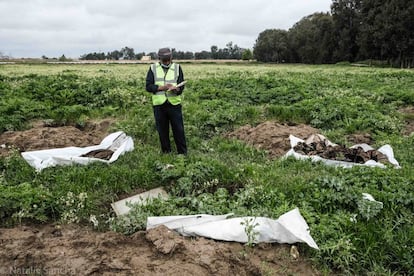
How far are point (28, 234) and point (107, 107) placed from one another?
24.9ft

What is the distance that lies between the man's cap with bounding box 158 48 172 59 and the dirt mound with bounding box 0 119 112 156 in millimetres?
2689

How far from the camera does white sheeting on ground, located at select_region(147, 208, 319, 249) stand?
4027 mm

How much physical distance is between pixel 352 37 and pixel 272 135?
61043mm

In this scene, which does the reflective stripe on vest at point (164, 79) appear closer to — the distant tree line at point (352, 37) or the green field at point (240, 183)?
the green field at point (240, 183)

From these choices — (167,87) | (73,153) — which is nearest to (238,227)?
(167,87)

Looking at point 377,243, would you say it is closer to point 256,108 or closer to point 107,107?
point 256,108

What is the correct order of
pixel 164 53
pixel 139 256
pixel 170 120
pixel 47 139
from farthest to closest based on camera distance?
pixel 47 139 < pixel 170 120 < pixel 164 53 < pixel 139 256

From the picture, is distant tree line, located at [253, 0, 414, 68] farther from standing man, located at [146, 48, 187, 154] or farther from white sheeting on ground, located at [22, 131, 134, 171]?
white sheeting on ground, located at [22, 131, 134, 171]

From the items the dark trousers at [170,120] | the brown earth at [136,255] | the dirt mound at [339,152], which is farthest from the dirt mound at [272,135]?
the brown earth at [136,255]

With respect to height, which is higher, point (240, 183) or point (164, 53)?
point (164, 53)

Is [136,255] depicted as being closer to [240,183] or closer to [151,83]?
[240,183]

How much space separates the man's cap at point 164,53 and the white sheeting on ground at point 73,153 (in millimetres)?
1952

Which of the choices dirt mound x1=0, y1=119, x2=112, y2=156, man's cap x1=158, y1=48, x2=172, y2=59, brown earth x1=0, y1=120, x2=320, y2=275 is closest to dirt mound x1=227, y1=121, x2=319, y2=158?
man's cap x1=158, y1=48, x2=172, y2=59

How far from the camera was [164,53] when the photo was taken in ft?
22.7
